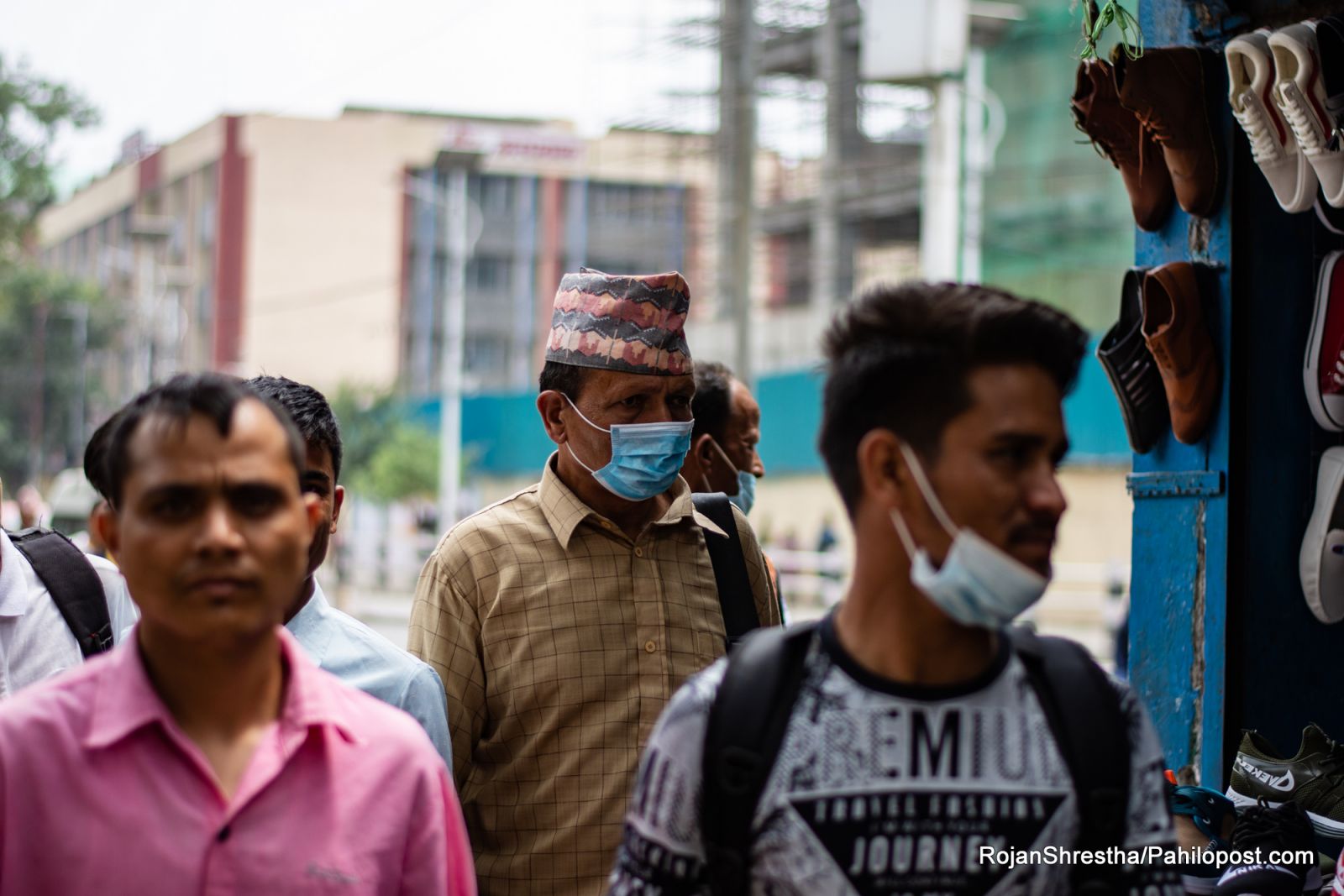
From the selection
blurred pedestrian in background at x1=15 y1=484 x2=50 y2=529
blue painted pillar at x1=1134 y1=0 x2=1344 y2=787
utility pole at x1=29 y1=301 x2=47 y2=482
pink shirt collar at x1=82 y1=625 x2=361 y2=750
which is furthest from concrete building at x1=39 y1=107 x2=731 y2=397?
pink shirt collar at x1=82 y1=625 x2=361 y2=750

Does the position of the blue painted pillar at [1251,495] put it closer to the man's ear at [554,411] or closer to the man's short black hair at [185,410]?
the man's ear at [554,411]

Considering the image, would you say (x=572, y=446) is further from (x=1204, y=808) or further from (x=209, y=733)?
(x=1204, y=808)

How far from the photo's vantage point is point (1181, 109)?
421 cm

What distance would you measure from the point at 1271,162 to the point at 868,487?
7.59 feet

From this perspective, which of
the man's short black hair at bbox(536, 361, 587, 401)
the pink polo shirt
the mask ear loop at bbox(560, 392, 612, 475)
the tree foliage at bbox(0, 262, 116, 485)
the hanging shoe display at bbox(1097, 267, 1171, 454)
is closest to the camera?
the pink polo shirt

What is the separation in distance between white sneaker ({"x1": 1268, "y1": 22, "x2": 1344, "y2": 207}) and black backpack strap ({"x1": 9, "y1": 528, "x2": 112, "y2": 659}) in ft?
10.1

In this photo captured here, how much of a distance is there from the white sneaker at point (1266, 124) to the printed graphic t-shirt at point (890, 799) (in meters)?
2.29

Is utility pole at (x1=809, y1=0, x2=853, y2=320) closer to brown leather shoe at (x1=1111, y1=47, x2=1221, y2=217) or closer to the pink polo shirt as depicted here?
brown leather shoe at (x1=1111, y1=47, x2=1221, y2=217)

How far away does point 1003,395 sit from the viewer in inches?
84.1

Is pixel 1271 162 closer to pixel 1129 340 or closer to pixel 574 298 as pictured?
pixel 1129 340

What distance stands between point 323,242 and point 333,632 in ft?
198

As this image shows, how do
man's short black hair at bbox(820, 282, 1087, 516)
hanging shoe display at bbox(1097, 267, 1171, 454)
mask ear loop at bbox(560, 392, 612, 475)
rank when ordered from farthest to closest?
hanging shoe display at bbox(1097, 267, 1171, 454) → mask ear loop at bbox(560, 392, 612, 475) → man's short black hair at bbox(820, 282, 1087, 516)

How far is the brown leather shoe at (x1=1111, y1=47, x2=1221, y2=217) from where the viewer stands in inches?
164

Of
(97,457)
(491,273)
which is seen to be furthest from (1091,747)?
(491,273)
